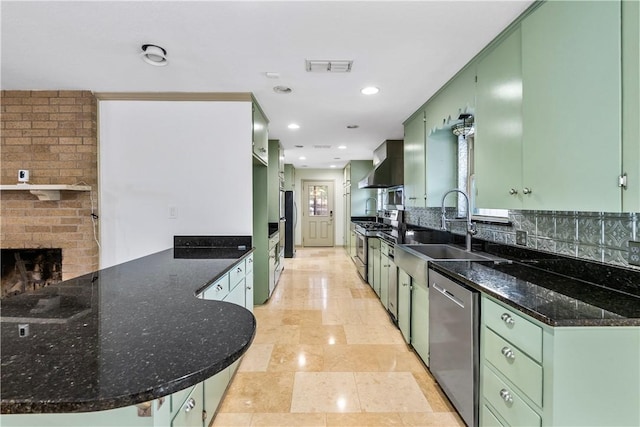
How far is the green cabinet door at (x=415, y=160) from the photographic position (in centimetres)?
329

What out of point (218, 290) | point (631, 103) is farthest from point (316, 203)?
point (631, 103)

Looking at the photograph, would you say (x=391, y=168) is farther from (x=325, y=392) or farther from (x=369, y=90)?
(x=325, y=392)

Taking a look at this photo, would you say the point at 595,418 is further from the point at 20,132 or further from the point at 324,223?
the point at 324,223

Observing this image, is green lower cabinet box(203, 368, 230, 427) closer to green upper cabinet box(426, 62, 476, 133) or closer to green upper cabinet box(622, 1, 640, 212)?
green upper cabinet box(622, 1, 640, 212)

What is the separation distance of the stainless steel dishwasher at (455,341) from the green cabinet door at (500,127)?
623 mm

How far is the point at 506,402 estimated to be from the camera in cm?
135

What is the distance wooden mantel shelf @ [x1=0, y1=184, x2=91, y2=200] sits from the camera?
8.42 ft

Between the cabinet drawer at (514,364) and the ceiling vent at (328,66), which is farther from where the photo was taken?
the ceiling vent at (328,66)

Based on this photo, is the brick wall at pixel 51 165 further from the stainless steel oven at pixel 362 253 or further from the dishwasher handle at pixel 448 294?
the stainless steel oven at pixel 362 253

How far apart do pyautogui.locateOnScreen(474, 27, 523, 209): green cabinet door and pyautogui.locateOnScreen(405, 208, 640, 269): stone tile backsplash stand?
29 cm

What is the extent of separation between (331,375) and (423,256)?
3.80ft

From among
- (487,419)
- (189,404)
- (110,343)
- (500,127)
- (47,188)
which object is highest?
(500,127)

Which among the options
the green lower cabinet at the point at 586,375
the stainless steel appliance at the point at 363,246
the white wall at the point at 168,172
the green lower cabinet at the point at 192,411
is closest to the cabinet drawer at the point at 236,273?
the white wall at the point at 168,172

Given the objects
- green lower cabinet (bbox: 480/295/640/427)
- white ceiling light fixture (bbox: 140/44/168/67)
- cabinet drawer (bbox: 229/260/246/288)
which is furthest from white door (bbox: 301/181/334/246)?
green lower cabinet (bbox: 480/295/640/427)
